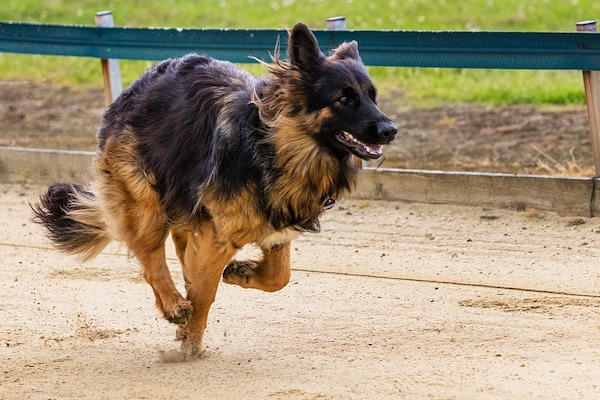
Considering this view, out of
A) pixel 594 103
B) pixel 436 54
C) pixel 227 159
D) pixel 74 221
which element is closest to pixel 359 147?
pixel 227 159

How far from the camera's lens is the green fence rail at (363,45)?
8891 mm

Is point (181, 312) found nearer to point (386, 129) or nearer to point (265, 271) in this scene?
point (265, 271)

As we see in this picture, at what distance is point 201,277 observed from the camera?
6430 mm

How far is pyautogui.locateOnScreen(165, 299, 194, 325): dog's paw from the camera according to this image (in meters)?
6.43

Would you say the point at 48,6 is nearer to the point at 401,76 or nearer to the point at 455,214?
the point at 401,76

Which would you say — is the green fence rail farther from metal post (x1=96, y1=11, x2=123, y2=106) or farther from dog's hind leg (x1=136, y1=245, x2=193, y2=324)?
dog's hind leg (x1=136, y1=245, x2=193, y2=324)

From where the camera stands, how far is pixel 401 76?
15.0 meters

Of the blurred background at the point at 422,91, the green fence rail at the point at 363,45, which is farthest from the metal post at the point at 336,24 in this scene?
the blurred background at the point at 422,91

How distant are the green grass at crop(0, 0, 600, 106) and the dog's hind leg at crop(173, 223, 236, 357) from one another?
6.02m

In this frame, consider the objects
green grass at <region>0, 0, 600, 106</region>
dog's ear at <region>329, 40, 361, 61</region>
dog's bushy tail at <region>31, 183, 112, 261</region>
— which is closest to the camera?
dog's ear at <region>329, 40, 361, 61</region>

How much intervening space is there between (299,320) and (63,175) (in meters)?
4.71

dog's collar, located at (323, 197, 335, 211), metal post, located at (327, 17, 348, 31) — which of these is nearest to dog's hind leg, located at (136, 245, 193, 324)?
dog's collar, located at (323, 197, 335, 211)

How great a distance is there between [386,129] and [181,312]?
65.3 inches

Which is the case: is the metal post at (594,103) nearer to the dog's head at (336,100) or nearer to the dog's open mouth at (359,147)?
the dog's head at (336,100)
